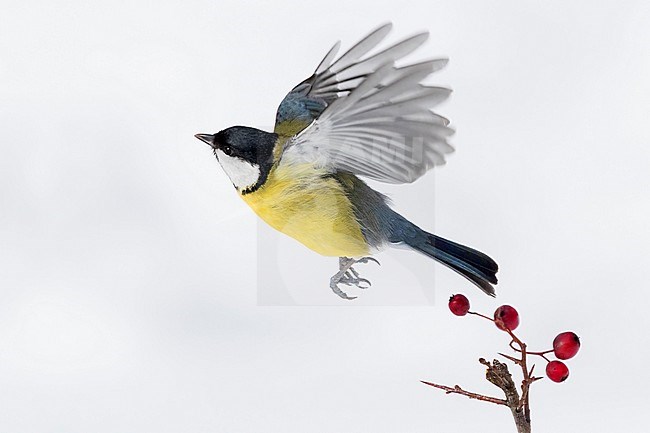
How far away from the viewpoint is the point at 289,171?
1.02m

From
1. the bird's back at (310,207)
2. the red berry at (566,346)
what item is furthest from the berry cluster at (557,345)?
the bird's back at (310,207)

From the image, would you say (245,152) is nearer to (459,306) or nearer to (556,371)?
(459,306)

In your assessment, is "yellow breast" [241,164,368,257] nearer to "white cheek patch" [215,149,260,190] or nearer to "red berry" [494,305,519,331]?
"white cheek patch" [215,149,260,190]

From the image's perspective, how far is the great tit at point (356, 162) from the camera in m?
0.92

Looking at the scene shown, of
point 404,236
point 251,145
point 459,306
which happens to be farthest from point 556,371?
point 251,145

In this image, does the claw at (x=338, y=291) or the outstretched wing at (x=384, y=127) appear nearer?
the outstretched wing at (x=384, y=127)

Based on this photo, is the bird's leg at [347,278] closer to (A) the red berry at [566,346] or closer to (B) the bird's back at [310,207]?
(B) the bird's back at [310,207]

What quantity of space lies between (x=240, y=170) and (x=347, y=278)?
25cm

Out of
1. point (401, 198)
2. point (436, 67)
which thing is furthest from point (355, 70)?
point (436, 67)

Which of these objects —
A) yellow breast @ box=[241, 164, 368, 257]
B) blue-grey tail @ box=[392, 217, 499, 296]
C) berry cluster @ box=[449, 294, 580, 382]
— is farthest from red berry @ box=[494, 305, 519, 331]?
yellow breast @ box=[241, 164, 368, 257]

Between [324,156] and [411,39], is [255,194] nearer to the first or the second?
[324,156]

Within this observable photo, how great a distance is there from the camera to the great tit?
924 millimetres

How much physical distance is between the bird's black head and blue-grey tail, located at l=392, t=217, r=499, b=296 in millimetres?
214

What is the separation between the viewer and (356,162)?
40.0 inches
